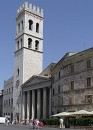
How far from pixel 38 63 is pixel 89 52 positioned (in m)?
34.8

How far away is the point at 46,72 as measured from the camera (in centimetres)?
7869

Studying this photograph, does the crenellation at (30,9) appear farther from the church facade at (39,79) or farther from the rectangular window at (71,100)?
the rectangular window at (71,100)

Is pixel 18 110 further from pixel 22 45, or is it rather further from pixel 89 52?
pixel 89 52

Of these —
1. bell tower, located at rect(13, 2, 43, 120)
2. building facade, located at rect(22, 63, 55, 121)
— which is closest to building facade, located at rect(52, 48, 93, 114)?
building facade, located at rect(22, 63, 55, 121)

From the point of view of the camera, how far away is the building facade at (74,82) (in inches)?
1934

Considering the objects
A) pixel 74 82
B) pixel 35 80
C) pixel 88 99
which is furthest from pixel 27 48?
pixel 88 99

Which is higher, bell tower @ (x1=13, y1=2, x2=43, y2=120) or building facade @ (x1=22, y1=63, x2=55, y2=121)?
bell tower @ (x1=13, y1=2, x2=43, y2=120)

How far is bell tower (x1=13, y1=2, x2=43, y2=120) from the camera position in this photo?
8060cm

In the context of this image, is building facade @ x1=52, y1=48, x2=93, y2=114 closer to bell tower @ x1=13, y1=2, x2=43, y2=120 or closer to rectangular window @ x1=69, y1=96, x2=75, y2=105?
rectangular window @ x1=69, y1=96, x2=75, y2=105

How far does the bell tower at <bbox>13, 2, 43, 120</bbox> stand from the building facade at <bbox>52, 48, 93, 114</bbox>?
66.3 ft

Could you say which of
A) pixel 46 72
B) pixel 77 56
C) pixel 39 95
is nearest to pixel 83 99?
pixel 77 56

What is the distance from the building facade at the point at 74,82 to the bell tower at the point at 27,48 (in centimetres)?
2020

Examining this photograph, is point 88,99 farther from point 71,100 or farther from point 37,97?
point 37,97

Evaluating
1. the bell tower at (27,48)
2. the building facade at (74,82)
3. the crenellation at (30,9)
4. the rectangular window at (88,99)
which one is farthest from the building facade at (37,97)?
the rectangular window at (88,99)
